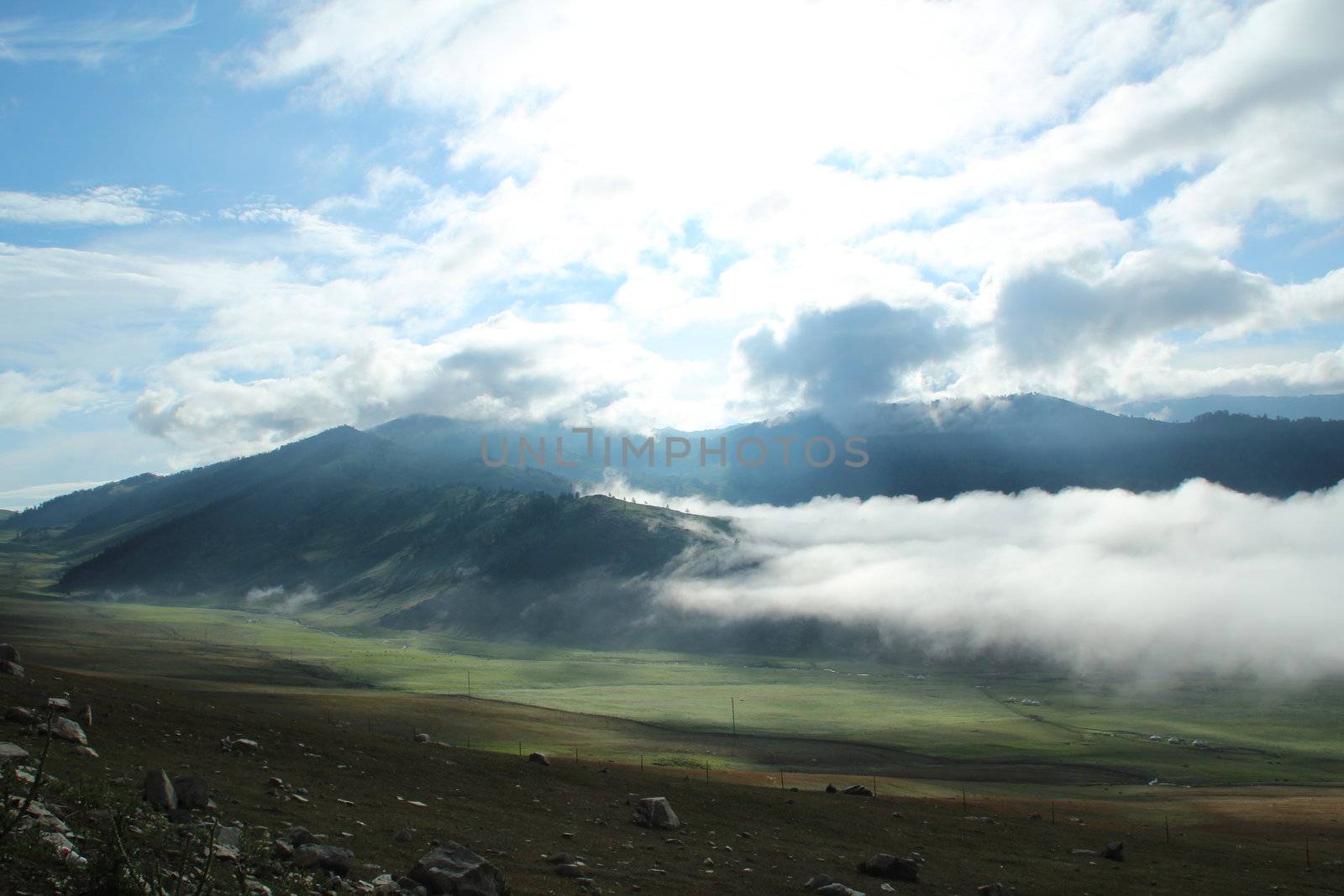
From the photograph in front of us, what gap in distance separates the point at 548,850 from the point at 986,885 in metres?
18.7

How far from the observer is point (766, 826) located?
46406 mm

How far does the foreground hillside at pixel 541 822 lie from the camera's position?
27.8 m

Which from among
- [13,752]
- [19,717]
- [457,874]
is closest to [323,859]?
[457,874]

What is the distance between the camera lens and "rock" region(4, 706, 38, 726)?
32.6m

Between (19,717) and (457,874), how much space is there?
20532mm

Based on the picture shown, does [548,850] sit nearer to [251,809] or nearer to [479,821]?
[479,821]

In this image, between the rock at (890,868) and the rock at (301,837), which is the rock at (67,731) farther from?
the rock at (890,868)

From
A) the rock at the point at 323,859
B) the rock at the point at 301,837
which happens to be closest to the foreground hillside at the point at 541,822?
the rock at the point at 323,859

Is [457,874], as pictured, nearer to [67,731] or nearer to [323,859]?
[323,859]

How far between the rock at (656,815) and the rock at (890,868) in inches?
351

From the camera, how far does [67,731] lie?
32.3 meters

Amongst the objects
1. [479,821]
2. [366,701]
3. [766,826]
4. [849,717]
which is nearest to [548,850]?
[479,821]

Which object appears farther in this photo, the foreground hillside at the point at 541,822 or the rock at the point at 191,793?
the foreground hillside at the point at 541,822

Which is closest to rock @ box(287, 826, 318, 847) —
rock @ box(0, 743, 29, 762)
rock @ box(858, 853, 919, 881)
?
rock @ box(0, 743, 29, 762)
